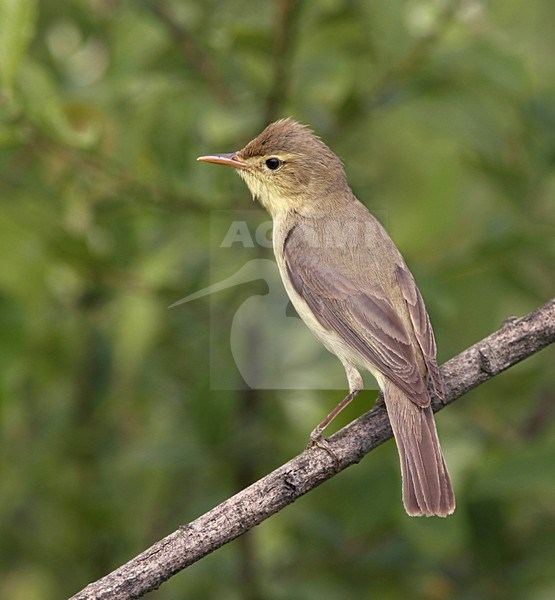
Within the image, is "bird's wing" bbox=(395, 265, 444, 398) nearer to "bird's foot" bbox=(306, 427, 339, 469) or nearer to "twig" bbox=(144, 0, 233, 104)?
"bird's foot" bbox=(306, 427, 339, 469)

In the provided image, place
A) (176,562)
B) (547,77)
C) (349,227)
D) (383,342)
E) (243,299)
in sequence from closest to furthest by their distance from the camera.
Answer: (176,562), (383,342), (349,227), (243,299), (547,77)

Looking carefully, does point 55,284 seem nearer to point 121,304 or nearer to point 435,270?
point 121,304

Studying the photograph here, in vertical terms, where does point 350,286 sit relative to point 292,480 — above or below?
below

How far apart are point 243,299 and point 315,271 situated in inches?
23.0

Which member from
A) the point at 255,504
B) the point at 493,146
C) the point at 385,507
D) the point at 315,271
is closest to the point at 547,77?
the point at 493,146

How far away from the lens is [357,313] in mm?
4543

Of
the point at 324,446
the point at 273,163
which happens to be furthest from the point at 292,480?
the point at 273,163

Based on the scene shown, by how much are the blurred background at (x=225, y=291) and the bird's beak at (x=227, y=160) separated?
6 cm

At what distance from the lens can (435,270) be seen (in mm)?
4969

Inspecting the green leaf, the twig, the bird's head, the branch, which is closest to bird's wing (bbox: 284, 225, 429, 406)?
the branch

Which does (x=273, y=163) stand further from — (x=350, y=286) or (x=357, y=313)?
(x=357, y=313)

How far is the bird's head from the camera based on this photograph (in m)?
5.14

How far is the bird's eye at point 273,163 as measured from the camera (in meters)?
5.25

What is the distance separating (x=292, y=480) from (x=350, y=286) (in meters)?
1.33
